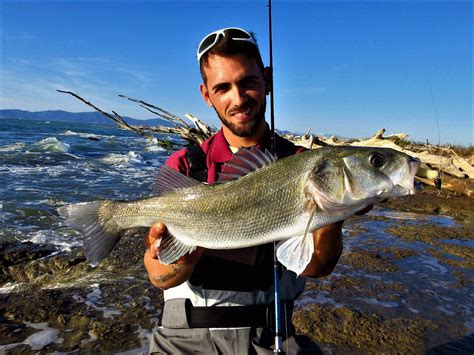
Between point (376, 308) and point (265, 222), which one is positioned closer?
point (265, 222)

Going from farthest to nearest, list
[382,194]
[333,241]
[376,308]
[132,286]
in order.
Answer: [132,286]
[376,308]
[333,241]
[382,194]

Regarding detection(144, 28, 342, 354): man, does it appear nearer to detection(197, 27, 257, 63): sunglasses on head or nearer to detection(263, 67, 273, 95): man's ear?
detection(197, 27, 257, 63): sunglasses on head

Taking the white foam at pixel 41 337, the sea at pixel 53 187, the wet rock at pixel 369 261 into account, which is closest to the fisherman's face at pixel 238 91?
the white foam at pixel 41 337

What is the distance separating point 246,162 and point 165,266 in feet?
3.21

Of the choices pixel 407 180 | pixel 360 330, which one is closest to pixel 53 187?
pixel 360 330

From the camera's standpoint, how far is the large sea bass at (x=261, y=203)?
252cm

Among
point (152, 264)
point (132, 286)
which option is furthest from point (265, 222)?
point (132, 286)

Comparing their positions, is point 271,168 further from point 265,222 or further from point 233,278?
point 233,278

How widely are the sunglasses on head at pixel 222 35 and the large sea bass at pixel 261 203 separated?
1.06 m

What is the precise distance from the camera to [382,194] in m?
2.48

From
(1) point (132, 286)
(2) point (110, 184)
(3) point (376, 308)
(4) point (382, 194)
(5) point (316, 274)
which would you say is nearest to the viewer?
→ (4) point (382, 194)

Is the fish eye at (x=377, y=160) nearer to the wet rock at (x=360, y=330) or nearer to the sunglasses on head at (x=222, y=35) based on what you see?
the sunglasses on head at (x=222, y=35)

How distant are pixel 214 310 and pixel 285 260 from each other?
0.75 metres

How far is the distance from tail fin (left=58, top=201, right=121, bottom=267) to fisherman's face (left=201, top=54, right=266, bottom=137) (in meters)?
1.24
